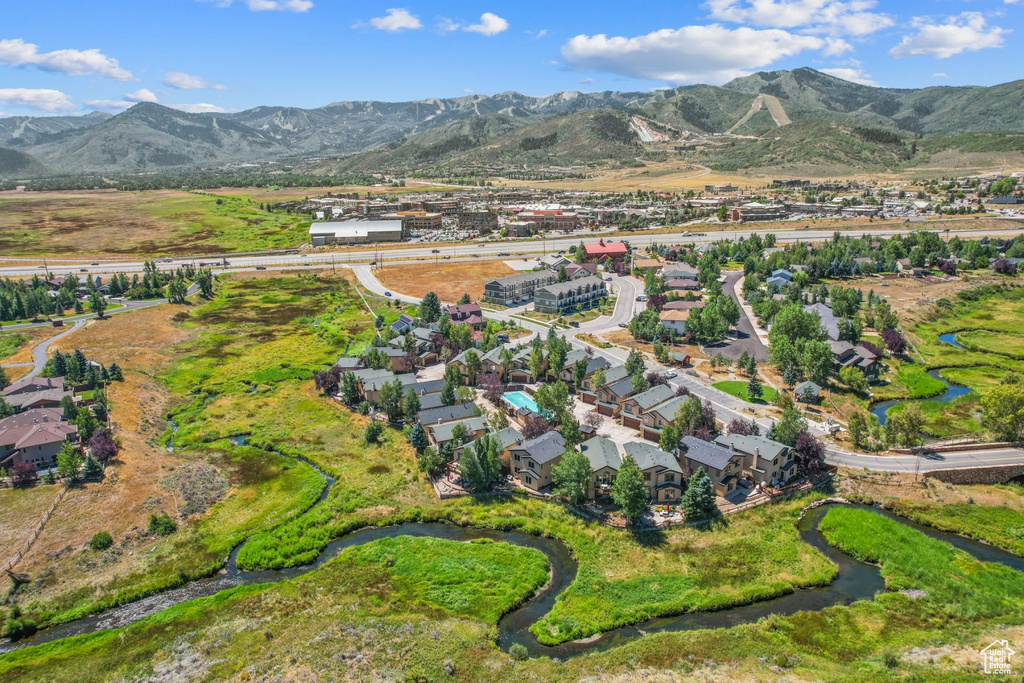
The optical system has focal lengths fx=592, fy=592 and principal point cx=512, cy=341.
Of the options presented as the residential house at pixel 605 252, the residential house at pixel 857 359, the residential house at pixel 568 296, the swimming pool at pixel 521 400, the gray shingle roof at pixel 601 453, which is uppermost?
the residential house at pixel 605 252

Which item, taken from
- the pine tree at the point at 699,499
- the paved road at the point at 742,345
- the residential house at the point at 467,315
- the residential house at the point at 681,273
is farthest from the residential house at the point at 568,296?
the pine tree at the point at 699,499

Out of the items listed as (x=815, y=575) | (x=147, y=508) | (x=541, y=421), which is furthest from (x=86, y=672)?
(x=815, y=575)

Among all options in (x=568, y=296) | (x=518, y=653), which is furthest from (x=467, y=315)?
(x=518, y=653)

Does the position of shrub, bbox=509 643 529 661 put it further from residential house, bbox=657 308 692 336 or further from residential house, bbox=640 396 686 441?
residential house, bbox=657 308 692 336

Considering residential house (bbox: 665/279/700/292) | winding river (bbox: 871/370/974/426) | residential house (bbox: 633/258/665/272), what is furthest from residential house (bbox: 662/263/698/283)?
winding river (bbox: 871/370/974/426)

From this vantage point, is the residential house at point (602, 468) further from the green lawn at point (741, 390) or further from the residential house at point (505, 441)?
the green lawn at point (741, 390)

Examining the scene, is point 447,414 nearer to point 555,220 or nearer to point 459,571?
point 459,571

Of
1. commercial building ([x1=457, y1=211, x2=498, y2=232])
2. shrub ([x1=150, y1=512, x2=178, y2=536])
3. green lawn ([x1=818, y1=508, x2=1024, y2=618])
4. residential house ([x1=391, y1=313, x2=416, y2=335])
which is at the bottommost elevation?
green lawn ([x1=818, y1=508, x2=1024, y2=618])

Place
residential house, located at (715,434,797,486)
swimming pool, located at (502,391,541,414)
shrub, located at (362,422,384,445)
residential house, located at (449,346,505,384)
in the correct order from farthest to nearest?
1. residential house, located at (449,346,505,384)
2. swimming pool, located at (502,391,541,414)
3. shrub, located at (362,422,384,445)
4. residential house, located at (715,434,797,486)
